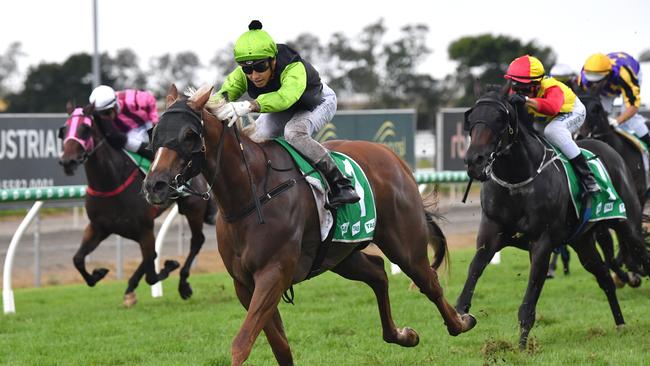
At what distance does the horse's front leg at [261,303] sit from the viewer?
14.1 feet

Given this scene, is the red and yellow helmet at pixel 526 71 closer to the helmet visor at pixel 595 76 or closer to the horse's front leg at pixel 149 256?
the helmet visor at pixel 595 76

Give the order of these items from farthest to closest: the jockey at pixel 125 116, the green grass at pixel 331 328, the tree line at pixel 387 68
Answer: the tree line at pixel 387 68 < the jockey at pixel 125 116 < the green grass at pixel 331 328

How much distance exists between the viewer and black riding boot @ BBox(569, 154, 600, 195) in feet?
22.3

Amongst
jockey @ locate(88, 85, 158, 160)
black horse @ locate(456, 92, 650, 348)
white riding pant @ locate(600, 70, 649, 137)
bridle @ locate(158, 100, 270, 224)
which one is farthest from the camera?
white riding pant @ locate(600, 70, 649, 137)

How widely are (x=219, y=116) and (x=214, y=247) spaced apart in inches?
433

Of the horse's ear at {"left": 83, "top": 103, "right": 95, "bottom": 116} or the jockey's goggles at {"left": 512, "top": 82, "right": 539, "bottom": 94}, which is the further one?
the horse's ear at {"left": 83, "top": 103, "right": 95, "bottom": 116}

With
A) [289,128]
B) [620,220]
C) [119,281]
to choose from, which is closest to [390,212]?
[289,128]

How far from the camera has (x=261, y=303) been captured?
176 inches

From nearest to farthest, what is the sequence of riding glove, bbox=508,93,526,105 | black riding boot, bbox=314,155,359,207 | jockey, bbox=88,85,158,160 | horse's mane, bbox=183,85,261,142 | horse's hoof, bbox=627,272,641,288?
horse's mane, bbox=183,85,261,142, black riding boot, bbox=314,155,359,207, riding glove, bbox=508,93,526,105, horse's hoof, bbox=627,272,641,288, jockey, bbox=88,85,158,160

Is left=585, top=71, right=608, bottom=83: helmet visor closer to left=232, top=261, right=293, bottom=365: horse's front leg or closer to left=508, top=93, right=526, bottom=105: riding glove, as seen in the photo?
left=508, top=93, right=526, bottom=105: riding glove

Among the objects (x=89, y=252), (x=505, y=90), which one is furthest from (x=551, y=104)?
(x=89, y=252)

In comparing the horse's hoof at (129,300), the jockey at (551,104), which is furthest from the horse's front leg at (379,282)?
the horse's hoof at (129,300)

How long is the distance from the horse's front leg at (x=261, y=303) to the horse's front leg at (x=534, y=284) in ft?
6.75

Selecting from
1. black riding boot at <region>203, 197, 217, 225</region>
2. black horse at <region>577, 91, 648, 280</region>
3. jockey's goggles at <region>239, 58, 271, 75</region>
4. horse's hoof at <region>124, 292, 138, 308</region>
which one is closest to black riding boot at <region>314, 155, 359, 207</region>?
jockey's goggles at <region>239, 58, 271, 75</region>
